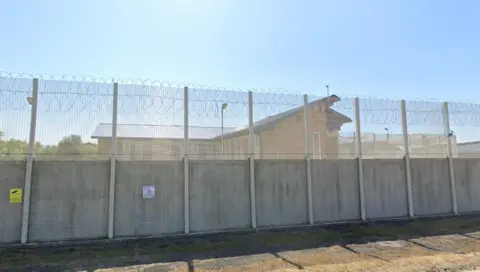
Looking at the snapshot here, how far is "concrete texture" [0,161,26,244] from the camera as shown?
23.1 ft

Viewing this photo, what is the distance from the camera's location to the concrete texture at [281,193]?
862 centimetres

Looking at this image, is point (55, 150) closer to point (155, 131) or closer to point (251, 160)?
point (155, 131)

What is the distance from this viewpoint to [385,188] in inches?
385

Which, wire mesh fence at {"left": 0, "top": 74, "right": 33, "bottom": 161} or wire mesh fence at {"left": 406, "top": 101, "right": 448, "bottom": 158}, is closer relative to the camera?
wire mesh fence at {"left": 0, "top": 74, "right": 33, "bottom": 161}

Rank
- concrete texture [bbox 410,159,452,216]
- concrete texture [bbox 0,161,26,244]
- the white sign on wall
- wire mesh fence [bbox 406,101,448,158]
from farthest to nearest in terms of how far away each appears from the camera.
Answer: wire mesh fence [bbox 406,101,448,158] < concrete texture [bbox 410,159,452,216] < the white sign on wall < concrete texture [bbox 0,161,26,244]

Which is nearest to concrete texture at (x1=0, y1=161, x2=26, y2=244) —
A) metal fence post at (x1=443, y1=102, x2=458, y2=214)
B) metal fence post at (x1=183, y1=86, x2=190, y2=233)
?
metal fence post at (x1=183, y1=86, x2=190, y2=233)

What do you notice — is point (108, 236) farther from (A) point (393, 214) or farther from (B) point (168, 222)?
(A) point (393, 214)

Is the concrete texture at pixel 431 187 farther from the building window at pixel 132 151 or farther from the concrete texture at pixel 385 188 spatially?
the building window at pixel 132 151

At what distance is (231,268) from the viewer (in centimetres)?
548

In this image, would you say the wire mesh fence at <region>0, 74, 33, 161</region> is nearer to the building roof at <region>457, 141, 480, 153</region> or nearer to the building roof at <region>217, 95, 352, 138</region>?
the building roof at <region>217, 95, 352, 138</region>

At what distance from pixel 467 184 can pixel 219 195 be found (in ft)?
26.4

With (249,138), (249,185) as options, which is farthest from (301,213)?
(249,138)

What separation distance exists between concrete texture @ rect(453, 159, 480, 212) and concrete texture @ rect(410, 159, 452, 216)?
44cm

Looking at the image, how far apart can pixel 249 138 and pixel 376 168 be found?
12.8 feet
